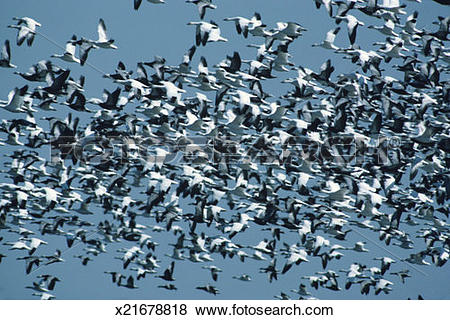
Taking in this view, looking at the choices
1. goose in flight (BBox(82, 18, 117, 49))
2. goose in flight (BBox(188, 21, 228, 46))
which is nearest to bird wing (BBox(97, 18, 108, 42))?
goose in flight (BBox(82, 18, 117, 49))

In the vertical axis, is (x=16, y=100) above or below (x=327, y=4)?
below

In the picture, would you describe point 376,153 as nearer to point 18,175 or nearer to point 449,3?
point 449,3

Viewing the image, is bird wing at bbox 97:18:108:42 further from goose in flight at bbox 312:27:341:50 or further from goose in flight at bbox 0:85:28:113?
goose in flight at bbox 312:27:341:50

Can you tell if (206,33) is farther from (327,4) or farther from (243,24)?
(327,4)

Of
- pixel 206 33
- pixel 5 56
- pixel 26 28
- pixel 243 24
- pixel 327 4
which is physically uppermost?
pixel 327 4

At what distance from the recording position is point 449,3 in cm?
1869

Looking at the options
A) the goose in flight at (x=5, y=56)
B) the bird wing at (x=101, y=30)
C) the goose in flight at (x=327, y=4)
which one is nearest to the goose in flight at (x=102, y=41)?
the bird wing at (x=101, y=30)

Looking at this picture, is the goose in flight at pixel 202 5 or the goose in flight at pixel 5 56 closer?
the goose in flight at pixel 5 56

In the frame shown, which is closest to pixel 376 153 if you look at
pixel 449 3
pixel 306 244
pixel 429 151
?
pixel 429 151

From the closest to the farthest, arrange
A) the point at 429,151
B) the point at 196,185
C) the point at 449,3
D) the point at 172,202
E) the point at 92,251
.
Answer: the point at 449,3 → the point at 429,151 → the point at 196,185 → the point at 172,202 → the point at 92,251

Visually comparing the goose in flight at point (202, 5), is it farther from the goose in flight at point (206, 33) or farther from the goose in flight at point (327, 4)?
the goose in flight at point (327, 4)

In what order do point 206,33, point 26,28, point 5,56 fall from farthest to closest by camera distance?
point 26,28 → point 206,33 → point 5,56

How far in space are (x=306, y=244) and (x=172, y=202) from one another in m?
5.22

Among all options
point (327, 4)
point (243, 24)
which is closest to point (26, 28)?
point (243, 24)
